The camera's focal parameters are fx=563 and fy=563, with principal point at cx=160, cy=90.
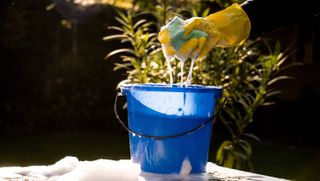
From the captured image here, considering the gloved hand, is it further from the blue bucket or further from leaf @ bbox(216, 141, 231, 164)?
leaf @ bbox(216, 141, 231, 164)

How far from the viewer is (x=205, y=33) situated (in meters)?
2.05

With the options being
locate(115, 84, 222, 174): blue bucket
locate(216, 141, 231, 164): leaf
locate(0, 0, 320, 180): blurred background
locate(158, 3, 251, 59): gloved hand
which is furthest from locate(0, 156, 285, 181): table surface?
locate(0, 0, 320, 180): blurred background

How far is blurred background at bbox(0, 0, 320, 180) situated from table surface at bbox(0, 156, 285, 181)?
472cm

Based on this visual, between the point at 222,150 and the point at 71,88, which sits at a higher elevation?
the point at 71,88

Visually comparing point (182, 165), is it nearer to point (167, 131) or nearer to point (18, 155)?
point (167, 131)

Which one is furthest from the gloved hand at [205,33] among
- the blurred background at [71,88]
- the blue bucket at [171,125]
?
the blurred background at [71,88]

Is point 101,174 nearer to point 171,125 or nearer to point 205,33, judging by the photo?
point 171,125

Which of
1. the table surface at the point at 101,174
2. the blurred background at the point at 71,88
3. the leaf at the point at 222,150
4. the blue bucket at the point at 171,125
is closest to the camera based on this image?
the table surface at the point at 101,174

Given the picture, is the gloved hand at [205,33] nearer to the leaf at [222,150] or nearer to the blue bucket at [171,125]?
the blue bucket at [171,125]

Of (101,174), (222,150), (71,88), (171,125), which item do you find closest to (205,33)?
(171,125)

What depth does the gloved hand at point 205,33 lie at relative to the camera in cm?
205

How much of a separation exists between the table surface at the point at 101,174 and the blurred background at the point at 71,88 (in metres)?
4.72

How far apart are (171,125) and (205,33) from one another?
1.17ft

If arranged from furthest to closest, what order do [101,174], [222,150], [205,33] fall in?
[222,150], [205,33], [101,174]
